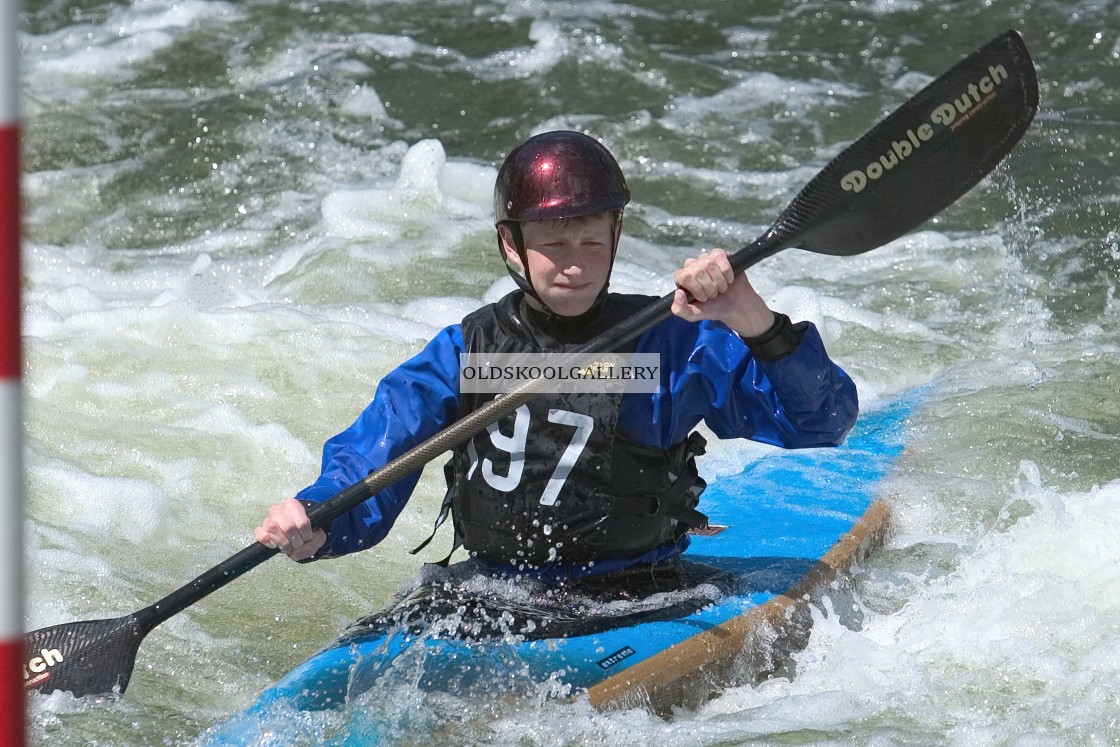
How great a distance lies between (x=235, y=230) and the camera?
6.50 metres

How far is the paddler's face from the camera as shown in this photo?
2857 mm

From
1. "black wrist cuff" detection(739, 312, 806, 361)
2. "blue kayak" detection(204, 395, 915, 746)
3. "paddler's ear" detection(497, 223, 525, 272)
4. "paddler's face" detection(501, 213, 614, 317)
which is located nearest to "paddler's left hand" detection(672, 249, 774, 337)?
"black wrist cuff" detection(739, 312, 806, 361)

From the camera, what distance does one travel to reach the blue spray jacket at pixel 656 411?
2863 millimetres

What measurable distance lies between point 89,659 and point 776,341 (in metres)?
1.50

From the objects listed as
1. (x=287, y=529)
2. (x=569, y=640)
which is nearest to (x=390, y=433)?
(x=287, y=529)

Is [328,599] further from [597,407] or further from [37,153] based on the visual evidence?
[37,153]

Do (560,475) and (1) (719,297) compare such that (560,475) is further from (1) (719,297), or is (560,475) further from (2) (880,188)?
(2) (880,188)

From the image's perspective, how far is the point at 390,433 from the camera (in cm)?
291

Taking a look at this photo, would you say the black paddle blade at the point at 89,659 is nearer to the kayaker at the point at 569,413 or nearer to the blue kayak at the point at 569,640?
the blue kayak at the point at 569,640

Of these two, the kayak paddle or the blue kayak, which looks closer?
the blue kayak

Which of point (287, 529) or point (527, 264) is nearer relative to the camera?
point (287, 529)

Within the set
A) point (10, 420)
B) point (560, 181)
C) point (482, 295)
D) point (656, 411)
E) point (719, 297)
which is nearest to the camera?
point (10, 420)

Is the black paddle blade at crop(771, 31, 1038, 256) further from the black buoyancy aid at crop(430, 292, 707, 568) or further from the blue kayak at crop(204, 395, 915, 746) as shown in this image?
the blue kayak at crop(204, 395, 915, 746)

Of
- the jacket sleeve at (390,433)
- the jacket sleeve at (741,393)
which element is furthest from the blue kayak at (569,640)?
the jacket sleeve at (741,393)
